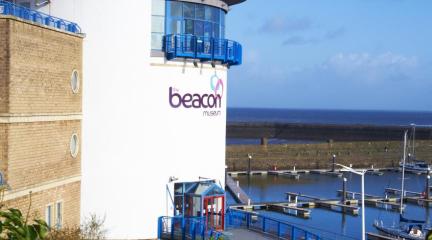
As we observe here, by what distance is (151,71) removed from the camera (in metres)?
23.4

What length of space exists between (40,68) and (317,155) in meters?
69.7

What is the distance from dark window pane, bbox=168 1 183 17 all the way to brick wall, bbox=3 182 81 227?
22.6 ft

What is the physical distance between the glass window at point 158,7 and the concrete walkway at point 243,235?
827 centimetres

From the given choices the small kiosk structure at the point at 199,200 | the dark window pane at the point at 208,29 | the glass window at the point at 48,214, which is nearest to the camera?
the glass window at the point at 48,214

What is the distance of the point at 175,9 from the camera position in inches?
951

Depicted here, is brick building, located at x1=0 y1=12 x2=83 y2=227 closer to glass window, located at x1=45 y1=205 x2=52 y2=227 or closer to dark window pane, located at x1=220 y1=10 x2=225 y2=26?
glass window, located at x1=45 y1=205 x2=52 y2=227

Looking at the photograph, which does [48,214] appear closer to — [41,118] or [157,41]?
[41,118]

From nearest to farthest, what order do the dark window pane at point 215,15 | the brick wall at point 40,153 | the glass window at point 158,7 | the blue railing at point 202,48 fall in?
1. the brick wall at point 40,153
2. the glass window at point 158,7
3. the blue railing at point 202,48
4. the dark window pane at point 215,15

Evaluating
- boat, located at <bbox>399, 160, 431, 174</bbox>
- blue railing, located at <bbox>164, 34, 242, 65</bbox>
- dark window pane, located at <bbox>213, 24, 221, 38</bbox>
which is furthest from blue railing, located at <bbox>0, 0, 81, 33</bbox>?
boat, located at <bbox>399, 160, 431, 174</bbox>

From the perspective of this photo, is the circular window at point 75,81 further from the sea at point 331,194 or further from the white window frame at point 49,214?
the sea at point 331,194

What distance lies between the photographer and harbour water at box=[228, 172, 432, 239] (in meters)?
48.0

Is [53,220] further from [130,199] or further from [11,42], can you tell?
[11,42]

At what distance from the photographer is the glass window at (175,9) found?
23984 millimetres

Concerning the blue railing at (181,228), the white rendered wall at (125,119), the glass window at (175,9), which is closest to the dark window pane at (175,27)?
the glass window at (175,9)
